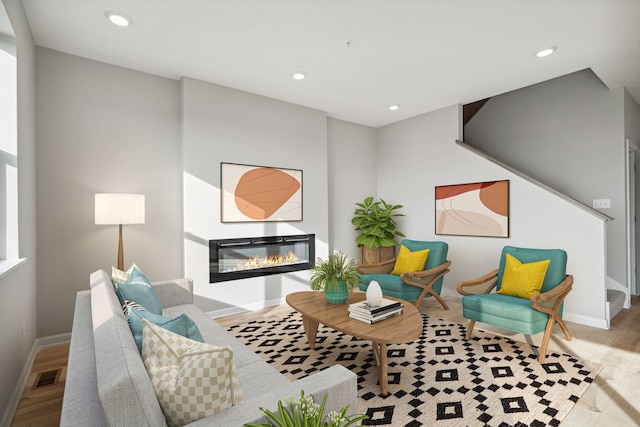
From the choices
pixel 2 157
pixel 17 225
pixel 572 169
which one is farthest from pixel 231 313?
pixel 572 169

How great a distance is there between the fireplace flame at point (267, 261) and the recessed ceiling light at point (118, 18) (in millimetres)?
2633

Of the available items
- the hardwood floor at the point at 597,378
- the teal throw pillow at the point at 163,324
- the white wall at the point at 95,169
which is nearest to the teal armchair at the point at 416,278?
the hardwood floor at the point at 597,378

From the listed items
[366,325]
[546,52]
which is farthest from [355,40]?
[366,325]

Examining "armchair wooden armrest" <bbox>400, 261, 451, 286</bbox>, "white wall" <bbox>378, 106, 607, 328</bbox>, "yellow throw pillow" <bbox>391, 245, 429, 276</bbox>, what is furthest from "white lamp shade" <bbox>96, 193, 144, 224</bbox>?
"white wall" <bbox>378, 106, 607, 328</bbox>

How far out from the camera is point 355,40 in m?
2.90

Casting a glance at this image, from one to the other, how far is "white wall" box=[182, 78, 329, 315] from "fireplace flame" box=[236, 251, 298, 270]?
0.17 metres

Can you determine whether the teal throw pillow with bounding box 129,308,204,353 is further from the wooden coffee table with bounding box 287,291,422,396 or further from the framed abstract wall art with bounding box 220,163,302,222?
the framed abstract wall art with bounding box 220,163,302,222

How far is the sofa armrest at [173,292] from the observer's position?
9.47ft

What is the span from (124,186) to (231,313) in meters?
1.84

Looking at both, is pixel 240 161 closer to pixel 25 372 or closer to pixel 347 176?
pixel 347 176

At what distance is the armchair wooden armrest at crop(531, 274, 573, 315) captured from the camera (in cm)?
268

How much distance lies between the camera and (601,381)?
233cm

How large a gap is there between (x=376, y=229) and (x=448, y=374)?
2.88 m

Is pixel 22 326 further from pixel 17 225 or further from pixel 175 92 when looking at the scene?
pixel 175 92
